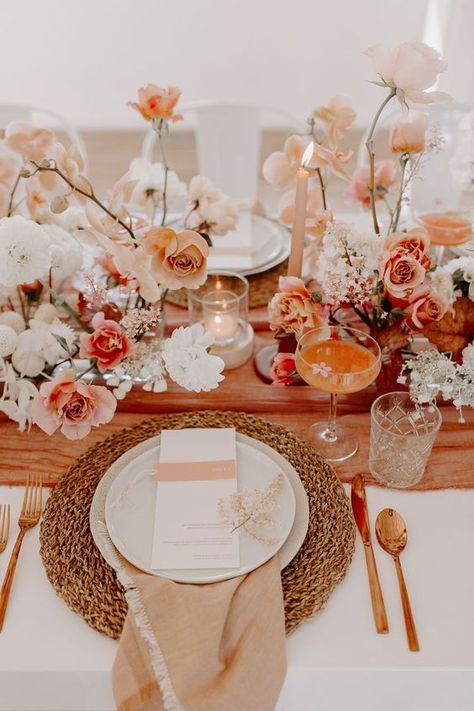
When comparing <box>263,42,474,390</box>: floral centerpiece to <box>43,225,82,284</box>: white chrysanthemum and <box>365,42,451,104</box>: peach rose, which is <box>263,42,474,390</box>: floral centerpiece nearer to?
<box>365,42,451,104</box>: peach rose

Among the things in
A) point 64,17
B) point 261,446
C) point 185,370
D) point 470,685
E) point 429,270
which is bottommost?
point 470,685

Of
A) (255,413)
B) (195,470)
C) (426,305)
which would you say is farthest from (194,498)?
(426,305)

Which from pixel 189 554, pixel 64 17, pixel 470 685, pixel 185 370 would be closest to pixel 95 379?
pixel 185 370

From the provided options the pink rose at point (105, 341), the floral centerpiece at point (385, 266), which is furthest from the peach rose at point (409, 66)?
the pink rose at point (105, 341)

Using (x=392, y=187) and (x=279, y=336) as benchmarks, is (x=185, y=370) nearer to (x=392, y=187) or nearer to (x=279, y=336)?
(x=279, y=336)

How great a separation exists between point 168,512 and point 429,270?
1.94ft

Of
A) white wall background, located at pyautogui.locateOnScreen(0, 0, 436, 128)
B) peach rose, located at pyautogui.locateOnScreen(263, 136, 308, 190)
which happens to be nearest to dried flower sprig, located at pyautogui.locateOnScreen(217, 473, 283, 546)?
peach rose, located at pyautogui.locateOnScreen(263, 136, 308, 190)

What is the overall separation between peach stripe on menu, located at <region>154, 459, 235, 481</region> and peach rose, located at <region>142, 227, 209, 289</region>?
11.7 inches

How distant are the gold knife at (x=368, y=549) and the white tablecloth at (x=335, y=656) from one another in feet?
Result: 0.05

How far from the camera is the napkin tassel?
84 cm

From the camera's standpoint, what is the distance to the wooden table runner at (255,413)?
3.82 feet

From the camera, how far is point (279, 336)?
1.22 m

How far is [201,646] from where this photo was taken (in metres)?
0.86

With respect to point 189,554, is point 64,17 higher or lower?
higher
